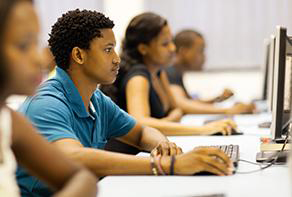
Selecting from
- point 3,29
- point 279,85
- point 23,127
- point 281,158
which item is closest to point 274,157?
point 281,158

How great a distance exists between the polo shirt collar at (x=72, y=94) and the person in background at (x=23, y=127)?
0.57 meters

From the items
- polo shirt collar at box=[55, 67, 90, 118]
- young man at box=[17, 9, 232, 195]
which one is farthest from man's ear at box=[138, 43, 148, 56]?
polo shirt collar at box=[55, 67, 90, 118]

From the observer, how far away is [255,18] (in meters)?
5.22

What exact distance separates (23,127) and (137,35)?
1.83m

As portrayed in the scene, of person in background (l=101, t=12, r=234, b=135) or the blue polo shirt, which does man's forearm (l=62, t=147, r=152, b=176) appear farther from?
person in background (l=101, t=12, r=234, b=135)

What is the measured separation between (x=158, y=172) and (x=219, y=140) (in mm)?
825

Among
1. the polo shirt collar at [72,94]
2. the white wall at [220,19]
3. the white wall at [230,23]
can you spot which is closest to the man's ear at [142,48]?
the polo shirt collar at [72,94]

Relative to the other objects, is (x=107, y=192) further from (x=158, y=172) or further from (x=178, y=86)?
(x=178, y=86)

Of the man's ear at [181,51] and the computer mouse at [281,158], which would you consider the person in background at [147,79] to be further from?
the man's ear at [181,51]

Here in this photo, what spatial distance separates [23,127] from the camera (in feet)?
3.92

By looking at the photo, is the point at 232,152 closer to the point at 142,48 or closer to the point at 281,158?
the point at 281,158

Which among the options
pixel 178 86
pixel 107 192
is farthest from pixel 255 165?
pixel 178 86

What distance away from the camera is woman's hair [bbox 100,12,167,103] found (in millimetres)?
2930

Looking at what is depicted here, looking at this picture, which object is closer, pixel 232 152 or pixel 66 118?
pixel 66 118
